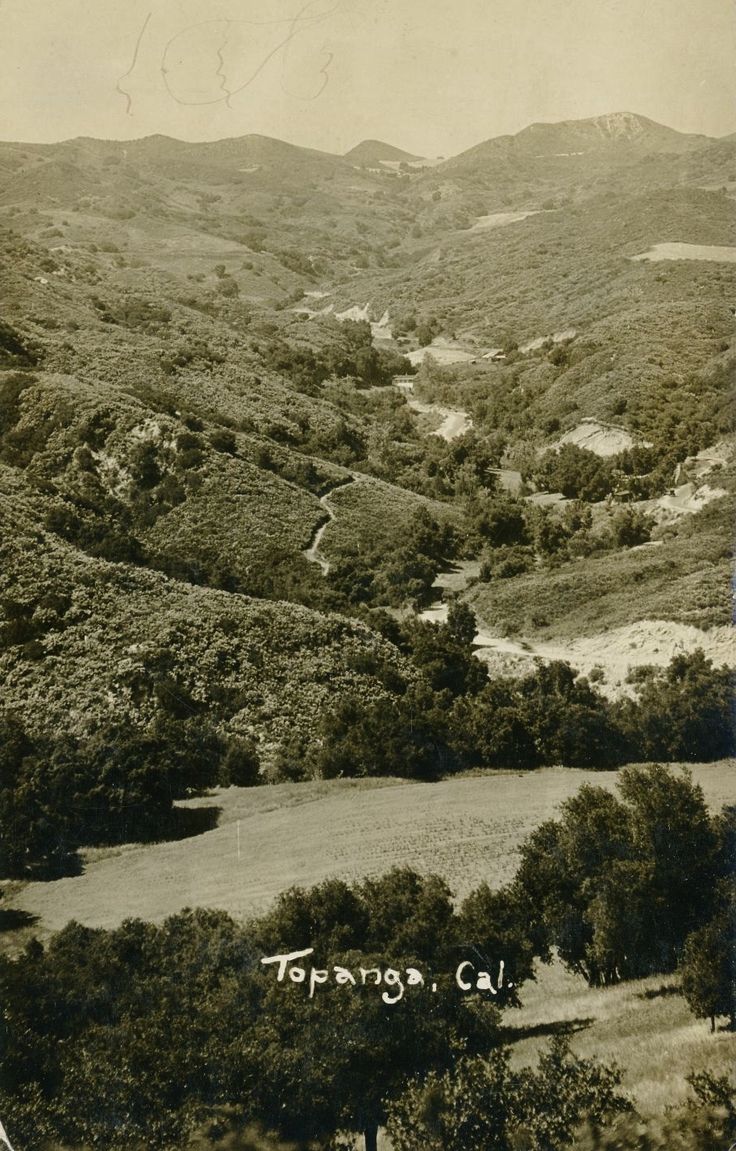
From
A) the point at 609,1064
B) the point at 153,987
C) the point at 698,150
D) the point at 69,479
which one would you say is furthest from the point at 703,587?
the point at 698,150

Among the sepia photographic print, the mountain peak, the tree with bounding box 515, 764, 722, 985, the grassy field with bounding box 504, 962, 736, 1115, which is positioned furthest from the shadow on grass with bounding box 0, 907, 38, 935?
the mountain peak

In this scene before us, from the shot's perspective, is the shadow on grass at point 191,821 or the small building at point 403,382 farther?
the small building at point 403,382

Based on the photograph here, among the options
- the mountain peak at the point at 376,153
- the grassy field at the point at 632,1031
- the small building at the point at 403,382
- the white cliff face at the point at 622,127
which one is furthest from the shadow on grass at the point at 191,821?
the mountain peak at the point at 376,153

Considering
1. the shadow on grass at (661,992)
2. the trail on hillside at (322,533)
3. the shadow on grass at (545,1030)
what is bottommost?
the shadow on grass at (545,1030)

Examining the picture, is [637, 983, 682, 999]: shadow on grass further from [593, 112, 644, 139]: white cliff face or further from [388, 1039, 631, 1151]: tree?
[593, 112, 644, 139]: white cliff face

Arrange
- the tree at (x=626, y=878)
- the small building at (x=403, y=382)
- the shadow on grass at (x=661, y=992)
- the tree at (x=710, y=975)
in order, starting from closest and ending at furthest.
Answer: the tree at (x=710, y=975), the shadow on grass at (x=661, y=992), the tree at (x=626, y=878), the small building at (x=403, y=382)

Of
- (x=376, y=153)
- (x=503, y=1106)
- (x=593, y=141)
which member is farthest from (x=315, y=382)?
(x=376, y=153)

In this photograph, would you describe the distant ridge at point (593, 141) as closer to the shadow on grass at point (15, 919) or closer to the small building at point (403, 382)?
the small building at point (403, 382)

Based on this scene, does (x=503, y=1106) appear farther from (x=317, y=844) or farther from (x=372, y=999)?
(x=317, y=844)

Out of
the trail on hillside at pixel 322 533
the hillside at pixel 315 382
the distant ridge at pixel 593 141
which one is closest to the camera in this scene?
the hillside at pixel 315 382
